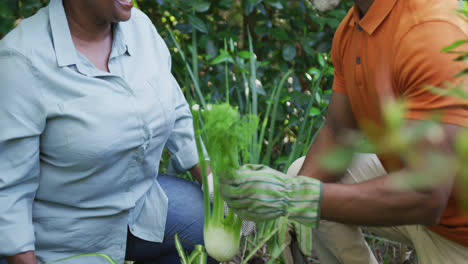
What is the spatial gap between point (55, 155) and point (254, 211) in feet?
2.21

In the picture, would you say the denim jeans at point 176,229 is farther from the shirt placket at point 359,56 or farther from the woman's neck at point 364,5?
the woman's neck at point 364,5

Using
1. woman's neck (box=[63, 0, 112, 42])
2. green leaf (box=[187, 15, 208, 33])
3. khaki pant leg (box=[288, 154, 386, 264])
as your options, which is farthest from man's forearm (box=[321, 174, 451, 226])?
green leaf (box=[187, 15, 208, 33])

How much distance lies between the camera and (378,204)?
3.89 ft

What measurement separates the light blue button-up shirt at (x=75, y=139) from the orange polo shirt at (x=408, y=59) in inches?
26.2

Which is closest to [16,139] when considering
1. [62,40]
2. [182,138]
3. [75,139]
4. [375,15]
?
[75,139]

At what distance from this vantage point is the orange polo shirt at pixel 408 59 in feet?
3.74

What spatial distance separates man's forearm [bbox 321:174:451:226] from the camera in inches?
45.8

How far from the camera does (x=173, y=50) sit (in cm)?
260

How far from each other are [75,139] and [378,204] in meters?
0.89

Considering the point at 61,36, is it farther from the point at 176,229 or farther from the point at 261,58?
the point at 261,58

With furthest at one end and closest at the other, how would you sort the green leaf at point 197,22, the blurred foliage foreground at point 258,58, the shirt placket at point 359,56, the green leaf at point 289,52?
1. the green leaf at point 289,52
2. the green leaf at point 197,22
3. the blurred foliage foreground at point 258,58
4. the shirt placket at point 359,56

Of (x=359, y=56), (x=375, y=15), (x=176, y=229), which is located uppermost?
(x=375, y=15)

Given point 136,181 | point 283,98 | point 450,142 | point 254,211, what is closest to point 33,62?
point 136,181

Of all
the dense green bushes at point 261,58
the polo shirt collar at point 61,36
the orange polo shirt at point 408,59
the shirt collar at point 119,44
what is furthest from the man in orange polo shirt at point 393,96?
the polo shirt collar at point 61,36
